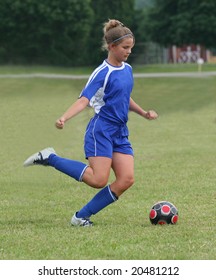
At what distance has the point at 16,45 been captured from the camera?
55.1 m

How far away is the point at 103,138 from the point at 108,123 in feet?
0.50

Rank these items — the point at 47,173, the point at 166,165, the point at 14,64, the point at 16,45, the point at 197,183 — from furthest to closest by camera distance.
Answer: the point at 16,45 < the point at 14,64 < the point at 166,165 < the point at 47,173 < the point at 197,183

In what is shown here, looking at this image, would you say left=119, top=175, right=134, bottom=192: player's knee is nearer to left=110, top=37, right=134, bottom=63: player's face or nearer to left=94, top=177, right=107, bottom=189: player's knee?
left=94, top=177, right=107, bottom=189: player's knee

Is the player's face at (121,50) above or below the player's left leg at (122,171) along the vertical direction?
above

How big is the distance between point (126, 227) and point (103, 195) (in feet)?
1.32

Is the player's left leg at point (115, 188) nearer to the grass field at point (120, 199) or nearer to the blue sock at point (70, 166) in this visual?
the grass field at point (120, 199)

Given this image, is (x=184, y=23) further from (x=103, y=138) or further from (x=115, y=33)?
(x=103, y=138)

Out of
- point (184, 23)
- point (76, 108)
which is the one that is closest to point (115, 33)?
point (76, 108)

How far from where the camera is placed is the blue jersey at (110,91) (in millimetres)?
8484

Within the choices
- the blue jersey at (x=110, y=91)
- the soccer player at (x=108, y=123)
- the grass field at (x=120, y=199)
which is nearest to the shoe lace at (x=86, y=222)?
the soccer player at (x=108, y=123)

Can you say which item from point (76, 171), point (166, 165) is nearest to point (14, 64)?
point (166, 165)

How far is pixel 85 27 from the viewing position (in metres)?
57.5

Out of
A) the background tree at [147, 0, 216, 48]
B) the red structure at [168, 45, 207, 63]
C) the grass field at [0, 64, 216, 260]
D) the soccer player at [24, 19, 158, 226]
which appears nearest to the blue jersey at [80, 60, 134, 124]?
the soccer player at [24, 19, 158, 226]
